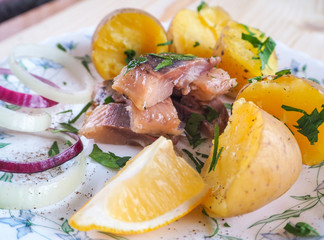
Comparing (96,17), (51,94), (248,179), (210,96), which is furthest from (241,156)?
(96,17)

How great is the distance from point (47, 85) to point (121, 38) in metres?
0.66

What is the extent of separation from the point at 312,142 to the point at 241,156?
0.54m

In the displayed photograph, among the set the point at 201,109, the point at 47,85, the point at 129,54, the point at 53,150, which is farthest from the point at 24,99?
the point at 201,109

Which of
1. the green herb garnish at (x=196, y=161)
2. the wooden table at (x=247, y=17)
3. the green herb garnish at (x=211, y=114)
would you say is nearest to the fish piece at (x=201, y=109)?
the green herb garnish at (x=211, y=114)

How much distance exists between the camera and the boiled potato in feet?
10.4

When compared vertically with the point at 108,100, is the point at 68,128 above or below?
below

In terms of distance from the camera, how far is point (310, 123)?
2.24 metres

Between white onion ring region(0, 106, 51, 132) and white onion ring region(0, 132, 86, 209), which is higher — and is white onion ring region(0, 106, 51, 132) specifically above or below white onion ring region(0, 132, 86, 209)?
above

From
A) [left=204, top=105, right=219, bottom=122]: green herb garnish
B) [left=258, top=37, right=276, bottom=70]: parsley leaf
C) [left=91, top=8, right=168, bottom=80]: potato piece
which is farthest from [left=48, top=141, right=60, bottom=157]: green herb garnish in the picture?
[left=258, top=37, right=276, bottom=70]: parsley leaf

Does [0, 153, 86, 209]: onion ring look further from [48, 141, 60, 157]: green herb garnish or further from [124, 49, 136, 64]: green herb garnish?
[124, 49, 136, 64]: green herb garnish

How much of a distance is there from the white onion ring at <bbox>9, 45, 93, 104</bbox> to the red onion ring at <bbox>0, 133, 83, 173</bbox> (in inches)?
22.3

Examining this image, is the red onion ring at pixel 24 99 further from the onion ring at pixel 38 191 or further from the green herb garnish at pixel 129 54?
the onion ring at pixel 38 191

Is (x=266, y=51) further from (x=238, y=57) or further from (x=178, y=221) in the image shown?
(x=178, y=221)

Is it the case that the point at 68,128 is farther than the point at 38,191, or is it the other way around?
the point at 68,128
